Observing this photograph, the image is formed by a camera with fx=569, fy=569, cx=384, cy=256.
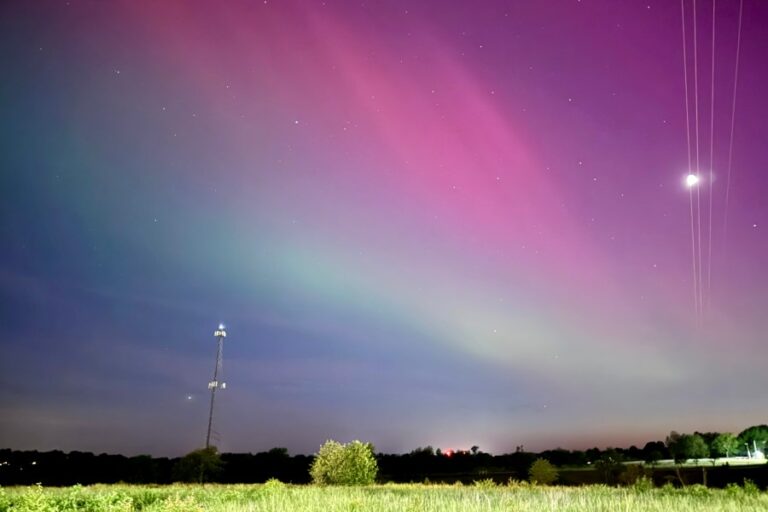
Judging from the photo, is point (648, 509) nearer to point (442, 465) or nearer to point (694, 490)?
point (694, 490)

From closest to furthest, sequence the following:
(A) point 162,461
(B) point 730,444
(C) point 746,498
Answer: (C) point 746,498, (A) point 162,461, (B) point 730,444

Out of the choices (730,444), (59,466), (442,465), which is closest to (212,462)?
(59,466)

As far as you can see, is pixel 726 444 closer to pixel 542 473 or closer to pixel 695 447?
pixel 695 447

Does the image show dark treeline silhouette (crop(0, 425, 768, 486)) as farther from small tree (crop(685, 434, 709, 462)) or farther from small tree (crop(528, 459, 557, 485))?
small tree (crop(685, 434, 709, 462))

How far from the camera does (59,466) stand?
69.0 m

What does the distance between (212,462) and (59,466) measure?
3353 centimetres

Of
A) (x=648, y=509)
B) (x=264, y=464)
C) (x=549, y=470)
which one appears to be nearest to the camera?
(x=648, y=509)

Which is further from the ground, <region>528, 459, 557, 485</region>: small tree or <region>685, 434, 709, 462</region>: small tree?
<region>528, 459, 557, 485</region>: small tree

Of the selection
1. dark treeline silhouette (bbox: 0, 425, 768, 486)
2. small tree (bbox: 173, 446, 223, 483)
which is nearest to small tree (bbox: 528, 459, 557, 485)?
dark treeline silhouette (bbox: 0, 425, 768, 486)

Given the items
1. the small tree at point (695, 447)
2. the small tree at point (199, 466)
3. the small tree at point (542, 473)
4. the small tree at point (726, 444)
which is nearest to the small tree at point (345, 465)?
the small tree at point (542, 473)

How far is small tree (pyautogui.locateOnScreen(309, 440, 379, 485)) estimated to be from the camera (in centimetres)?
3097

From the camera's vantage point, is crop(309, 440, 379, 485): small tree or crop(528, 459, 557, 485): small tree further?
crop(528, 459, 557, 485): small tree

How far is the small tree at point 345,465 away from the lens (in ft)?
102

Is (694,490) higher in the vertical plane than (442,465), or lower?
higher
